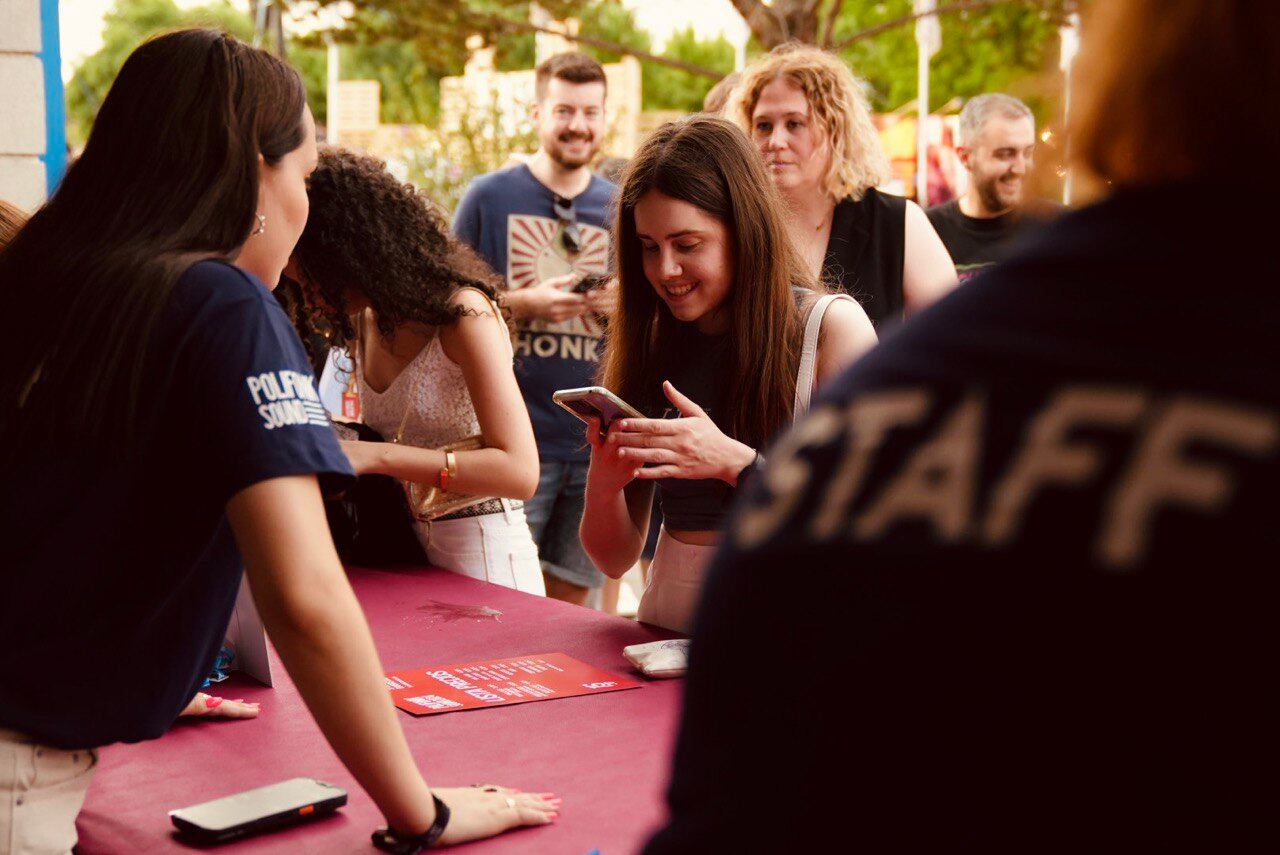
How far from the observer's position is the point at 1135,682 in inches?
22.3

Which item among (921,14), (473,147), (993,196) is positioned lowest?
(993,196)

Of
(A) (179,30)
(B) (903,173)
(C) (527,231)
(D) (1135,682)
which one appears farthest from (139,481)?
(B) (903,173)

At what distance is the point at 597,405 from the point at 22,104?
8.76ft

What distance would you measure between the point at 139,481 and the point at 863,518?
0.91 metres

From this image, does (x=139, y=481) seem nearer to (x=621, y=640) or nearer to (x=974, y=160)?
(x=621, y=640)

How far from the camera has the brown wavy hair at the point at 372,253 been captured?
9.21 feet

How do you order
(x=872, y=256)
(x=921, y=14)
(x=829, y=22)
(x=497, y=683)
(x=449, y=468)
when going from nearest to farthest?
(x=497, y=683) < (x=449, y=468) < (x=872, y=256) < (x=829, y=22) < (x=921, y=14)

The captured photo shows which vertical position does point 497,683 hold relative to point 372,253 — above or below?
below

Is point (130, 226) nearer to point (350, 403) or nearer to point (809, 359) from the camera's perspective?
point (809, 359)

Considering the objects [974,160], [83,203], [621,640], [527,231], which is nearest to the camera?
[83,203]

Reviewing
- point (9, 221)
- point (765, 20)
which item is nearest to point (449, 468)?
point (9, 221)

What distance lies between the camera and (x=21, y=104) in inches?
156

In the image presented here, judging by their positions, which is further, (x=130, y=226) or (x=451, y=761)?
(x=451, y=761)

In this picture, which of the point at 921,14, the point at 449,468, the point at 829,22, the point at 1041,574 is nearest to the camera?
the point at 1041,574
